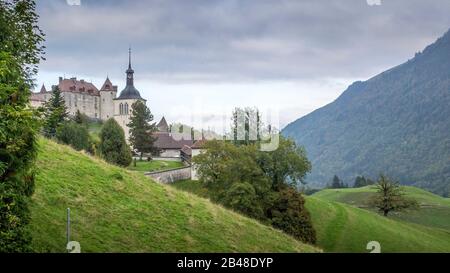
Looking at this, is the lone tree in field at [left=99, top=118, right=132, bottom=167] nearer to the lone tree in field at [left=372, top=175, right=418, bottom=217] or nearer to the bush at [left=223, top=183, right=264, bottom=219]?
the bush at [left=223, top=183, right=264, bottom=219]

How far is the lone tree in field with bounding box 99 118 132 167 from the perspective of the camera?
168 feet

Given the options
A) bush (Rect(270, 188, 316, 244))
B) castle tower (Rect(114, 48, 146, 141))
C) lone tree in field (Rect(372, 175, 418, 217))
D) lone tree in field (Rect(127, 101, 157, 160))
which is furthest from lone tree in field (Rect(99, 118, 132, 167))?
lone tree in field (Rect(372, 175, 418, 217))

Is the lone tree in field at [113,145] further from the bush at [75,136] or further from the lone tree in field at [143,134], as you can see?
the lone tree in field at [143,134]

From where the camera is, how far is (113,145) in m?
54.8

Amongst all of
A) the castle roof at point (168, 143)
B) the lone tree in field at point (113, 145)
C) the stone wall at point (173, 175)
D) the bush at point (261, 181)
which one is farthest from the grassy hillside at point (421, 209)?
the lone tree in field at point (113, 145)

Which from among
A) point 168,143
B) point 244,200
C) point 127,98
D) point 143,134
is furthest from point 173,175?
point 127,98

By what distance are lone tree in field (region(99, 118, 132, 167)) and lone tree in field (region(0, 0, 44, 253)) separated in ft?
126

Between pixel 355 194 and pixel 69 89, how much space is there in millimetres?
60919

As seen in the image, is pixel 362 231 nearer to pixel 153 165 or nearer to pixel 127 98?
pixel 127 98

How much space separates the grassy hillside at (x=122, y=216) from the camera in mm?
14750

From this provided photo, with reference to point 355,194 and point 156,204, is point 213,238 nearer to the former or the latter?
point 156,204

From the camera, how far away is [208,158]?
5316 centimetres
